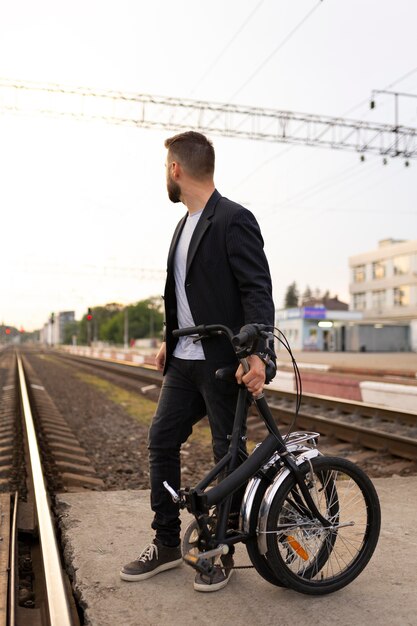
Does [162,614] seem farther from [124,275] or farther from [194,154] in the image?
[124,275]

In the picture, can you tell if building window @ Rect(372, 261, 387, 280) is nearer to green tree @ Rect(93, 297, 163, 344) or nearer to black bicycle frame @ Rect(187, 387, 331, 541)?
green tree @ Rect(93, 297, 163, 344)

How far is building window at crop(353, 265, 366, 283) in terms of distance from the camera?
79562 millimetres

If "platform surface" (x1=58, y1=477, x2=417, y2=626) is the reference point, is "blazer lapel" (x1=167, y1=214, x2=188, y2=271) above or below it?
above

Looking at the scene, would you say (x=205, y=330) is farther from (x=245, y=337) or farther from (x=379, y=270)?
(x=379, y=270)

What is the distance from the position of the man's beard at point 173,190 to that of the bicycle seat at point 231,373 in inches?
35.0

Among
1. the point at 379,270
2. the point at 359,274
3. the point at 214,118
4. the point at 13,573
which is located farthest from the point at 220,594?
the point at 359,274

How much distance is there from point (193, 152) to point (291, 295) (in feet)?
528

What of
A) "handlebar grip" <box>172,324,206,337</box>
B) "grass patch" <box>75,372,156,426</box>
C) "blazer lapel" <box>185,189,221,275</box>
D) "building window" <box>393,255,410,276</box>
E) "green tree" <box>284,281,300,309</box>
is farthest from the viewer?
"green tree" <box>284,281,300,309</box>

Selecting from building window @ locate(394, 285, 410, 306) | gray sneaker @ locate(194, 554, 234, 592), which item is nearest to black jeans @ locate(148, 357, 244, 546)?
gray sneaker @ locate(194, 554, 234, 592)

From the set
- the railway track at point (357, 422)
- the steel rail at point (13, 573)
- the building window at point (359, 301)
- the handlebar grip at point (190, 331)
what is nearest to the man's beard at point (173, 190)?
the handlebar grip at point (190, 331)

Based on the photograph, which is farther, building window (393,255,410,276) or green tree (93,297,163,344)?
green tree (93,297,163,344)

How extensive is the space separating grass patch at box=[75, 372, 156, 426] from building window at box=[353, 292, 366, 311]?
6398 cm

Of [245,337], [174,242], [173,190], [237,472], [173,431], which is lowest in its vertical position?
[237,472]

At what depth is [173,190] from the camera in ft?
10.00
